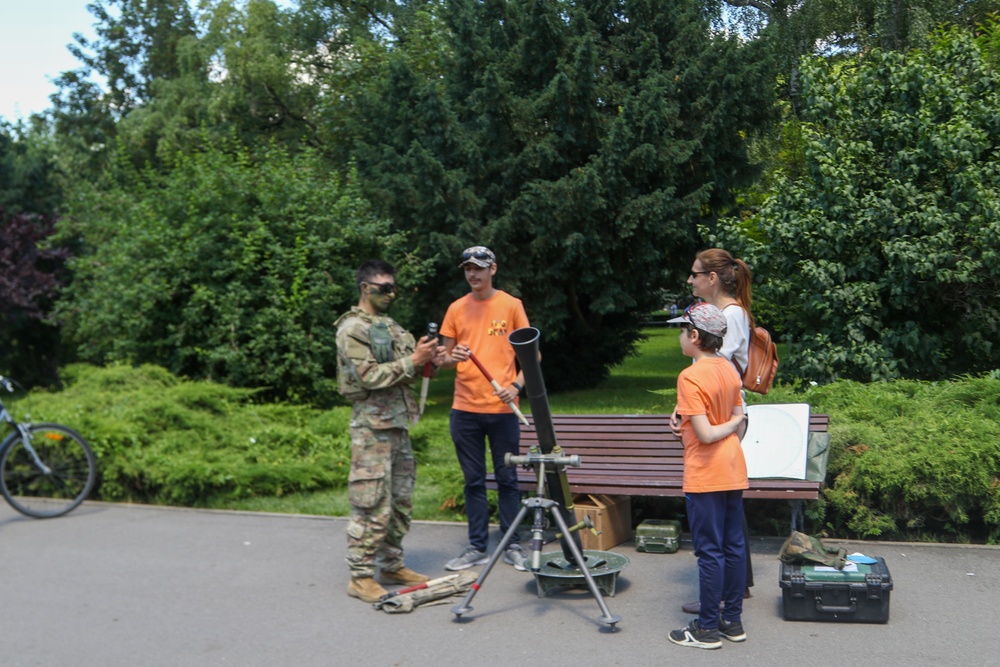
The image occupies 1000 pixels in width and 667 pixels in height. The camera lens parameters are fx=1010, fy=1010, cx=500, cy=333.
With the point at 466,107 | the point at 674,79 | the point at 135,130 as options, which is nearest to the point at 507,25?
the point at 466,107

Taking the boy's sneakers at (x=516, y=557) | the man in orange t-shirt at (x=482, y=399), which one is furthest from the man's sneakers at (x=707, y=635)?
the man in orange t-shirt at (x=482, y=399)

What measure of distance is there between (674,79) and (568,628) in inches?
501

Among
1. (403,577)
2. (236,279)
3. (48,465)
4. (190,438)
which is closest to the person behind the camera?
(403,577)

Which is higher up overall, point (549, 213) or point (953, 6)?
point (953, 6)

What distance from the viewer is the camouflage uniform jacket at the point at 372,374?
5730 mm

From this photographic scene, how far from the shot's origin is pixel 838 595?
513 centimetres

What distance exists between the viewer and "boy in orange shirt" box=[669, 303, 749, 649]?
190 inches

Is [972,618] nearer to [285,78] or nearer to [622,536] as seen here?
[622,536]

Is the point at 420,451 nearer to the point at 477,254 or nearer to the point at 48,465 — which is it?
the point at 48,465

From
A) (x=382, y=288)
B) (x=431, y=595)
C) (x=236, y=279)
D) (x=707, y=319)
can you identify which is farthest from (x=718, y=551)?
(x=236, y=279)

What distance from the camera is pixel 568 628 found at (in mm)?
5246

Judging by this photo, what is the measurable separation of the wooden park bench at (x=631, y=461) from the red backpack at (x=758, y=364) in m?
1.04

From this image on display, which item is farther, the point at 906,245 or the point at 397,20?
the point at 397,20

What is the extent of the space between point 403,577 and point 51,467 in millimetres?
4136
